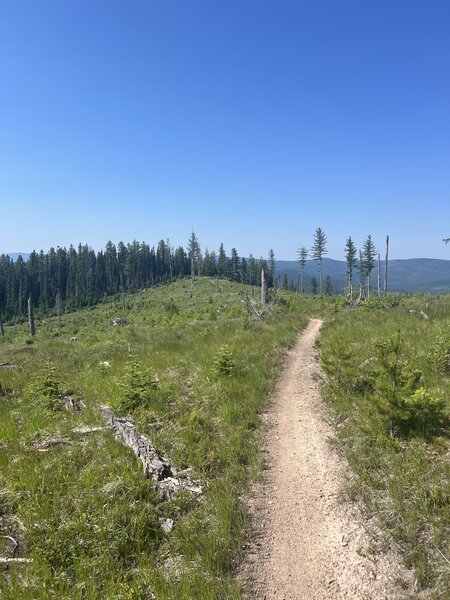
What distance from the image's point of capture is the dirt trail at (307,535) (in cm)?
411

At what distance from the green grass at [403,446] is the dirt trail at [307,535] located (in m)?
0.35

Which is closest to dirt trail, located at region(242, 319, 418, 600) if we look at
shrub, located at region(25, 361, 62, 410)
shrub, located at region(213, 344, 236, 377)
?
shrub, located at region(213, 344, 236, 377)

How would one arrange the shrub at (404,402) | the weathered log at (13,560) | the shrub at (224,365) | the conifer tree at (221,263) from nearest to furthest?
the weathered log at (13,560) → the shrub at (404,402) → the shrub at (224,365) → the conifer tree at (221,263)

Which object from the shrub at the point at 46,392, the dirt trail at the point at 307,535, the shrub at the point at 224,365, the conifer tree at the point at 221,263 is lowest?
the dirt trail at the point at 307,535

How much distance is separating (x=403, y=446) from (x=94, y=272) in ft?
397

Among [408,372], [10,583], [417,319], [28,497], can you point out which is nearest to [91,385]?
[28,497]

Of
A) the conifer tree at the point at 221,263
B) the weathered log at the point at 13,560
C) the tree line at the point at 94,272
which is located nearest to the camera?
the weathered log at the point at 13,560

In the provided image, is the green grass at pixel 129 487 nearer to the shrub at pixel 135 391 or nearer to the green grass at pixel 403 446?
the shrub at pixel 135 391

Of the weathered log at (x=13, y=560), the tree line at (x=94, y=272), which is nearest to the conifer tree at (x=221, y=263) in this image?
the tree line at (x=94, y=272)

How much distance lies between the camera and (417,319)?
1761cm

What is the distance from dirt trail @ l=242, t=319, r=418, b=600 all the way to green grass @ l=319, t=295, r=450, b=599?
35cm

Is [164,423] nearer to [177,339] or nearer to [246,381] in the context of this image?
[246,381]

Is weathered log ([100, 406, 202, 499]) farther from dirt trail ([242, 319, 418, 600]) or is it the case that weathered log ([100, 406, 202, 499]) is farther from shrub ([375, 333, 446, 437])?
shrub ([375, 333, 446, 437])

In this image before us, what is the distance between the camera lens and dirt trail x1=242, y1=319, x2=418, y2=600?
13.5ft
